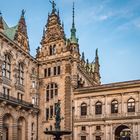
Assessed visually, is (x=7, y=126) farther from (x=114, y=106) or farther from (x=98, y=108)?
(x=114, y=106)

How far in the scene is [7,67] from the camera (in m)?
53.8

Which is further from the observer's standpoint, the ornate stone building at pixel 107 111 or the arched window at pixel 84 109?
the arched window at pixel 84 109

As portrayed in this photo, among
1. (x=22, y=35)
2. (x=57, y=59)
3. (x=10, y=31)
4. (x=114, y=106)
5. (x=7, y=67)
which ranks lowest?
(x=114, y=106)

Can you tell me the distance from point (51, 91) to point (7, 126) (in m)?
12.4

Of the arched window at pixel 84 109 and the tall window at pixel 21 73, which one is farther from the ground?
the tall window at pixel 21 73

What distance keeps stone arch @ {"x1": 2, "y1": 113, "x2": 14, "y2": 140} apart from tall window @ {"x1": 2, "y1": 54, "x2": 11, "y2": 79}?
21.7 ft

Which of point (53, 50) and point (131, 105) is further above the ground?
point (53, 50)

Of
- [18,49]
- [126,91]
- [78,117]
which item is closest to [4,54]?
[18,49]

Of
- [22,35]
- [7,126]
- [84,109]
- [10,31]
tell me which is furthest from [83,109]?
[10,31]

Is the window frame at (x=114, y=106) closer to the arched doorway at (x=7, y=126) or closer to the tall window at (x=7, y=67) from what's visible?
the arched doorway at (x=7, y=126)

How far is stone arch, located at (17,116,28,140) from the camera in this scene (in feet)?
182

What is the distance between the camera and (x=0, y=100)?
160 ft

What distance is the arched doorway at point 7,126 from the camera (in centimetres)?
5156

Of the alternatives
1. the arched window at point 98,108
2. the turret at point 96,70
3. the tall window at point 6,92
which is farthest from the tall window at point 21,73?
the turret at point 96,70
